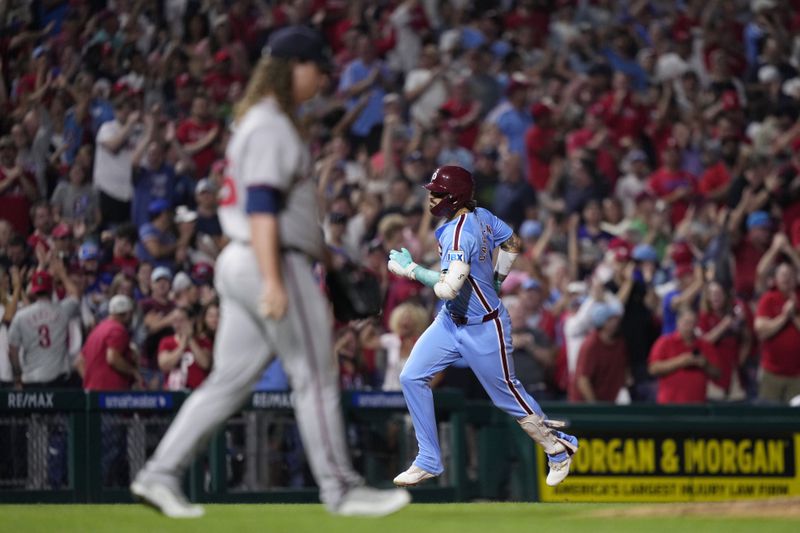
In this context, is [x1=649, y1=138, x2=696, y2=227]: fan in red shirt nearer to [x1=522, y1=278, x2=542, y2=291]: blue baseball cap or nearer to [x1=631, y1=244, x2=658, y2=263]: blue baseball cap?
[x1=631, y1=244, x2=658, y2=263]: blue baseball cap

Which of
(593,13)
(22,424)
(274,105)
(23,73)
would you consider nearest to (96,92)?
(23,73)

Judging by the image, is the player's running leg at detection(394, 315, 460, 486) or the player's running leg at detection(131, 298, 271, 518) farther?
the player's running leg at detection(394, 315, 460, 486)

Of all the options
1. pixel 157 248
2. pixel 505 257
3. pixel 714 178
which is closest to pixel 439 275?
pixel 505 257

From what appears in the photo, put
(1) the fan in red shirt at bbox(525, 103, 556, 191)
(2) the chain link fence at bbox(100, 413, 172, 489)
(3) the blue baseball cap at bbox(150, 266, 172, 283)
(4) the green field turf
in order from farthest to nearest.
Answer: (1) the fan in red shirt at bbox(525, 103, 556, 191) < (3) the blue baseball cap at bbox(150, 266, 172, 283) < (2) the chain link fence at bbox(100, 413, 172, 489) < (4) the green field turf

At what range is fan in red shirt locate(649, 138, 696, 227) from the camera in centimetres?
1845

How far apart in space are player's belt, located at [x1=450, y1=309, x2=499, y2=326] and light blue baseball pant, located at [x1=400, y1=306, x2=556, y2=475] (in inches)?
0.8

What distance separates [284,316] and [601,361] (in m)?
9.19

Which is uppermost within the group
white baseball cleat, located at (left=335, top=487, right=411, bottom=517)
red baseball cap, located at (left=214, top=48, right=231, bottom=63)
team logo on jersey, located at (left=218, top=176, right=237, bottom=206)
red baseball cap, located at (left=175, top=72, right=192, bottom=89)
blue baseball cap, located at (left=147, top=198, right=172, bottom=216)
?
red baseball cap, located at (left=214, top=48, right=231, bottom=63)

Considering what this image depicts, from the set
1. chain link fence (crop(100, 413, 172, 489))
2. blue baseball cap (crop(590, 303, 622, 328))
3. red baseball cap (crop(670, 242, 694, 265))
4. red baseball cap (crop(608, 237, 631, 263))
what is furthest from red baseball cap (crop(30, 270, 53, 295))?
red baseball cap (crop(670, 242, 694, 265))

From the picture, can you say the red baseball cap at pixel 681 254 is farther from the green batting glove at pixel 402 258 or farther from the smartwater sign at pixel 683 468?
the green batting glove at pixel 402 258

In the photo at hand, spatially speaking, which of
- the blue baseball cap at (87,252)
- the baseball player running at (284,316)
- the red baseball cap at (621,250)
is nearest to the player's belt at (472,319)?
the baseball player running at (284,316)

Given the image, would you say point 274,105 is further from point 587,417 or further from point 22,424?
point 587,417

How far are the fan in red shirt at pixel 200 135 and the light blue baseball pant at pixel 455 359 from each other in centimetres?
852

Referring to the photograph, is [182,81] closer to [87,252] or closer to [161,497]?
[87,252]
